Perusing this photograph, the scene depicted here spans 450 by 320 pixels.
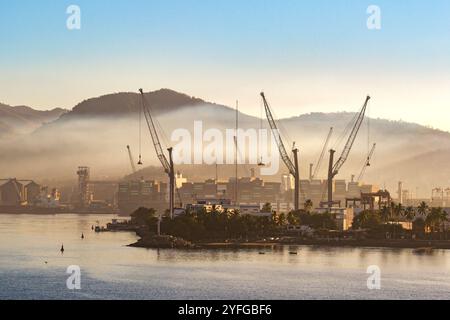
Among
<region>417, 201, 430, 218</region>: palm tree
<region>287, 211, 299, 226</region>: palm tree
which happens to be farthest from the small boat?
<region>417, 201, 430, 218</region>: palm tree

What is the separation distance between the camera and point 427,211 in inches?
5241

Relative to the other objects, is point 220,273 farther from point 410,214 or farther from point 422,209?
point 422,209

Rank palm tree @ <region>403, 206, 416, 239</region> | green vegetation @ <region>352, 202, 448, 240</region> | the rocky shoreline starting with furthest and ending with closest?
1. palm tree @ <region>403, 206, 416, 239</region>
2. green vegetation @ <region>352, 202, 448, 240</region>
3. the rocky shoreline

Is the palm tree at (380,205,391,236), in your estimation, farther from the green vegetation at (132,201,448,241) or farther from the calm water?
the calm water

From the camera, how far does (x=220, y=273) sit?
2830 inches

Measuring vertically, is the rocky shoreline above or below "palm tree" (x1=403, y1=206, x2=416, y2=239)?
below

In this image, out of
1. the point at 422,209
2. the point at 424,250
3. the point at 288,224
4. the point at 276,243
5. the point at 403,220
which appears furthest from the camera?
the point at 403,220

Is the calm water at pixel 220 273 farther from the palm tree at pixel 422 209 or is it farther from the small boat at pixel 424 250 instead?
the palm tree at pixel 422 209

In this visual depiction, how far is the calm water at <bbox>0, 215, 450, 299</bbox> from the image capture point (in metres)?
61.0

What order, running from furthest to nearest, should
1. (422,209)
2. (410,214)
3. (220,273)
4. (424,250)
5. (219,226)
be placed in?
1. (422,209)
2. (410,214)
3. (219,226)
4. (424,250)
5. (220,273)

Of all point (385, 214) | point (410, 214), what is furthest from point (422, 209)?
point (385, 214)

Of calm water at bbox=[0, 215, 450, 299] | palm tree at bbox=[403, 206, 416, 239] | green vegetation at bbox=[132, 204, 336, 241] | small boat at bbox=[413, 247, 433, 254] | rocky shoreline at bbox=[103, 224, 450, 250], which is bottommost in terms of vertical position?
calm water at bbox=[0, 215, 450, 299]

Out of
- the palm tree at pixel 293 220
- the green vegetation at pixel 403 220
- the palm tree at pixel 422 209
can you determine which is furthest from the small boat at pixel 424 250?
the palm tree at pixel 422 209
